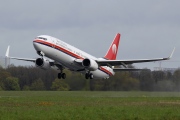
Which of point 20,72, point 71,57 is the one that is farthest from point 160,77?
point 20,72

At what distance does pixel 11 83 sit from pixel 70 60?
22.7m

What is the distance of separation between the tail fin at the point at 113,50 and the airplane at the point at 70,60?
12.1ft

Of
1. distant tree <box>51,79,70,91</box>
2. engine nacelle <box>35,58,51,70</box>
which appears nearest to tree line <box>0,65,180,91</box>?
distant tree <box>51,79,70,91</box>

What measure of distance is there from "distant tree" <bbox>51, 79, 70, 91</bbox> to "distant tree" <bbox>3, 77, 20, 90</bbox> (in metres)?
8.26

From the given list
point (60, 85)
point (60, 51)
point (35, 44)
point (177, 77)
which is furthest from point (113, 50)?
point (35, 44)

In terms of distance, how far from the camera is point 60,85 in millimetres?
64750

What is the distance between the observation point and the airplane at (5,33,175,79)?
54.6 metres

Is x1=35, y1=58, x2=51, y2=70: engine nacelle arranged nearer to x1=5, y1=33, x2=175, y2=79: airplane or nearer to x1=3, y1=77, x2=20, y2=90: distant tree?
x1=5, y1=33, x2=175, y2=79: airplane

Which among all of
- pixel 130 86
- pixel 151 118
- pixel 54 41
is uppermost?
pixel 54 41

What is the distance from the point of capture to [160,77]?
208 ft

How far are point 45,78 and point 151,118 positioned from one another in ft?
140

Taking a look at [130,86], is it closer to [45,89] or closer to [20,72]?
[45,89]

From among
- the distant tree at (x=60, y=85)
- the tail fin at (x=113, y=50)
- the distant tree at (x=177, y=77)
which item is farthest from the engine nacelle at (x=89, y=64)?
the distant tree at (x=177, y=77)

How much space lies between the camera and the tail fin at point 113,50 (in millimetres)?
69188
